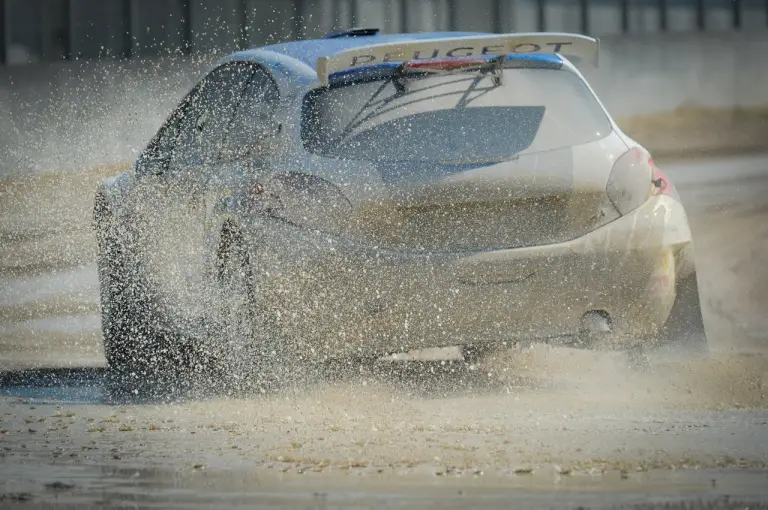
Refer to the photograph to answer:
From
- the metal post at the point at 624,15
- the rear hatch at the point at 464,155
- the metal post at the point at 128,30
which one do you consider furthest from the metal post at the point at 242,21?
the rear hatch at the point at 464,155

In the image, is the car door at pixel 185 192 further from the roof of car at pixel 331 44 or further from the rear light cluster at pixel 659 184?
the rear light cluster at pixel 659 184

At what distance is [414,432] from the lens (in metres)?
7.24

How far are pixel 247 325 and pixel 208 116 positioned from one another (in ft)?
5.15

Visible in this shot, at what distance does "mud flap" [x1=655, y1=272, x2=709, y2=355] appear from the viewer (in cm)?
841

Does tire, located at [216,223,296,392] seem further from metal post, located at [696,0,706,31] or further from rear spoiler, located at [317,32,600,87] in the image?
metal post, located at [696,0,706,31]

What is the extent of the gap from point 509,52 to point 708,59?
69.7 feet

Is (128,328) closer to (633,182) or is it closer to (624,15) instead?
(633,182)

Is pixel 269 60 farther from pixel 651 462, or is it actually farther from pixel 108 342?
pixel 651 462

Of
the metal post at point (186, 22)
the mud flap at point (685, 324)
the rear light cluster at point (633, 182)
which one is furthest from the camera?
the metal post at point (186, 22)

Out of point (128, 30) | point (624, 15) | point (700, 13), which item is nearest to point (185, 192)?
point (128, 30)

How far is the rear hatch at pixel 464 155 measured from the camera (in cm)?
788

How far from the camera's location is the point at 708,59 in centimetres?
2898

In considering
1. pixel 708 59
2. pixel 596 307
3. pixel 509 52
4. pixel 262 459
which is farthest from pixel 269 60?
pixel 708 59

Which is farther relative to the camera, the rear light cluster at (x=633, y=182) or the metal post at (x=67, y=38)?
the metal post at (x=67, y=38)
